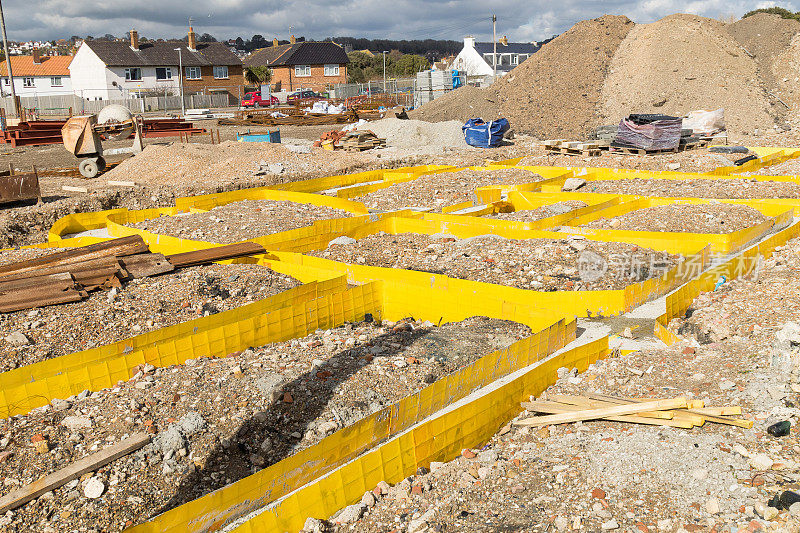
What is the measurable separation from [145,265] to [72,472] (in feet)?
13.2

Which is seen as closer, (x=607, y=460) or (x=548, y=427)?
(x=607, y=460)


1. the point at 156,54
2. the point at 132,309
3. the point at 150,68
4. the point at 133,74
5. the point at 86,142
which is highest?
the point at 156,54

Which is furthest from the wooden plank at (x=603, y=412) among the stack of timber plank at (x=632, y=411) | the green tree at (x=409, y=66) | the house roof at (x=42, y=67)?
the green tree at (x=409, y=66)

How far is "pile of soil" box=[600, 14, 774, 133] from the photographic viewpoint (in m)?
22.2

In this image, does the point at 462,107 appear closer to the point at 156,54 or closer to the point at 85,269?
the point at 85,269

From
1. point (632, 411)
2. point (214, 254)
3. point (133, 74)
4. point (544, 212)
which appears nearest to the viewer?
point (632, 411)

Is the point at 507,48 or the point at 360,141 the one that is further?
the point at 507,48

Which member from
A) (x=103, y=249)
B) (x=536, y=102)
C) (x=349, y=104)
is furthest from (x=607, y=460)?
(x=349, y=104)

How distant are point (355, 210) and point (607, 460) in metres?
8.00

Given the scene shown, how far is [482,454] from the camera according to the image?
188 inches

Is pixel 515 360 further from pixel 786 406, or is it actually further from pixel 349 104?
pixel 349 104

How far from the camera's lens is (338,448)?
14.7 ft

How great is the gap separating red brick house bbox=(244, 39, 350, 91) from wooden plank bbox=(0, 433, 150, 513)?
186ft

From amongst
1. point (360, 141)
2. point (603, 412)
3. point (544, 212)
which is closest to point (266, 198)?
point (544, 212)
